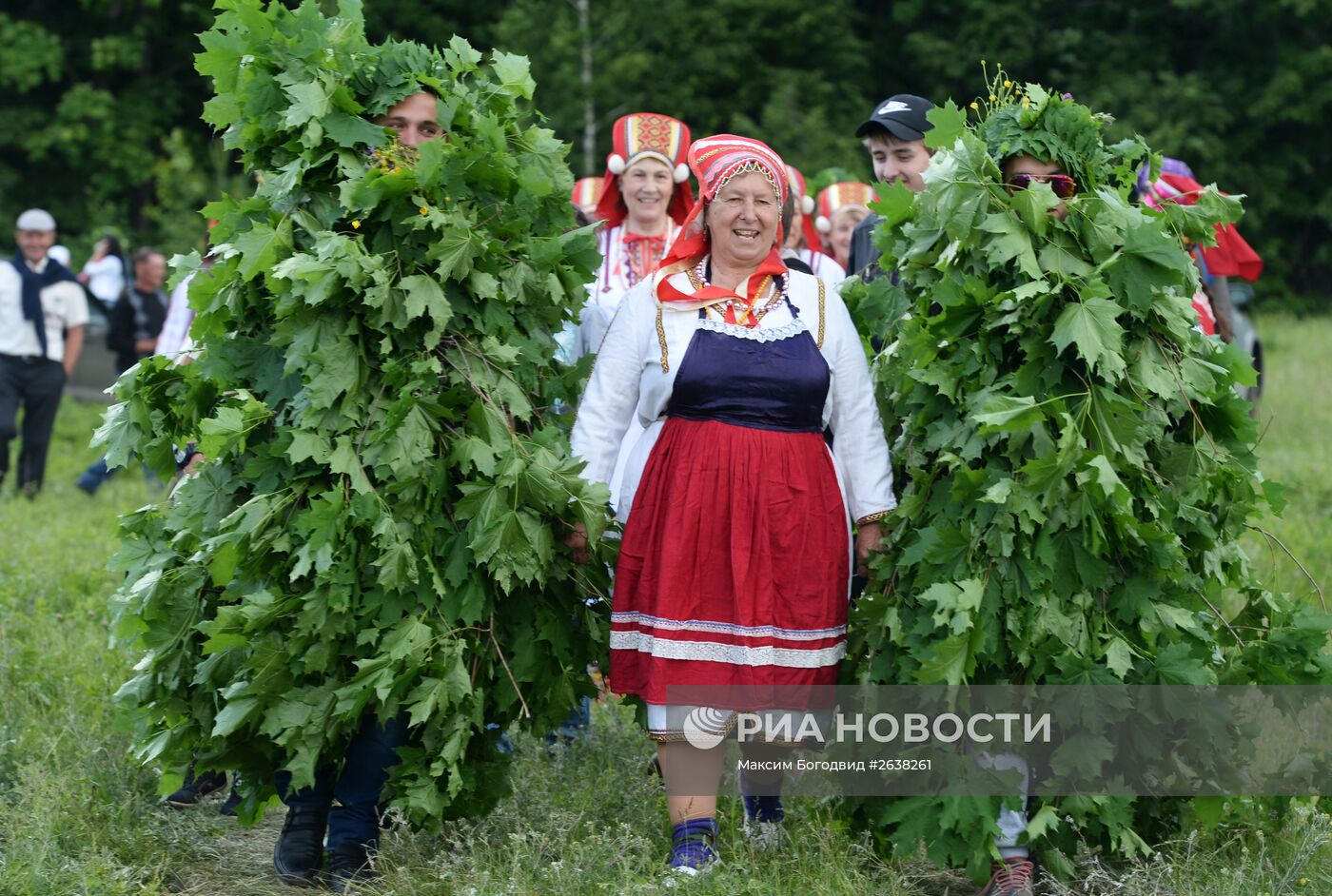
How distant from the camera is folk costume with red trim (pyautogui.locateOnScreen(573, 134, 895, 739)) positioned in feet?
15.5

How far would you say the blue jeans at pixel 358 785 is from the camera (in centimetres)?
473

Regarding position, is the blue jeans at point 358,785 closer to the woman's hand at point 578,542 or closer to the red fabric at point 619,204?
the woman's hand at point 578,542

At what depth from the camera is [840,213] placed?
31.4ft

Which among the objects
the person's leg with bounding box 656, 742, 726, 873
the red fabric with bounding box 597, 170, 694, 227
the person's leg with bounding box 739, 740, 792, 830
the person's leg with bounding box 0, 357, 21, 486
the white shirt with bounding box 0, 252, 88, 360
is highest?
the red fabric with bounding box 597, 170, 694, 227

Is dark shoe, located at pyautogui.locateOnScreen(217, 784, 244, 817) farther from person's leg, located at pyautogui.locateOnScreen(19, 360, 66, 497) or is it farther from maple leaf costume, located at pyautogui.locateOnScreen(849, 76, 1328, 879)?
person's leg, located at pyautogui.locateOnScreen(19, 360, 66, 497)

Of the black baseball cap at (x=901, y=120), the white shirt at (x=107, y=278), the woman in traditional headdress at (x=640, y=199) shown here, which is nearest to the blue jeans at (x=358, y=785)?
the woman in traditional headdress at (x=640, y=199)

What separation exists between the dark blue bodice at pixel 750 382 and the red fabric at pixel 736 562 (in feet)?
0.19

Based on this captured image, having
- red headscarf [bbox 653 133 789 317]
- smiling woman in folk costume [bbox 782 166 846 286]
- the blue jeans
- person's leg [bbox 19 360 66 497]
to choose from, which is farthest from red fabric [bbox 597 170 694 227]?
person's leg [bbox 19 360 66 497]

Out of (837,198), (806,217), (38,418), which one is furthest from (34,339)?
(806,217)

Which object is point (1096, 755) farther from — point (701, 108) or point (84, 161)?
point (84, 161)

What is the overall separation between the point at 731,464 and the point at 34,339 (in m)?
A: 8.48

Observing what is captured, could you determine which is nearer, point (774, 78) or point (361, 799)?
point (361, 799)

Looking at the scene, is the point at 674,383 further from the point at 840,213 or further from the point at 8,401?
the point at 8,401

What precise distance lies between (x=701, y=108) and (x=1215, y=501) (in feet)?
77.7
